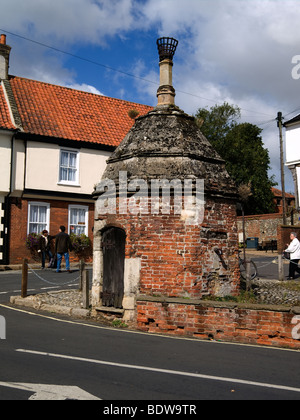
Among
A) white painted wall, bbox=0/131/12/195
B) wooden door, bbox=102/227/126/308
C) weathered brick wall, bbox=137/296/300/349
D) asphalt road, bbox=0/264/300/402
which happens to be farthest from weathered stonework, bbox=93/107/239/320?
white painted wall, bbox=0/131/12/195

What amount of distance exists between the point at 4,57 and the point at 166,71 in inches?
584

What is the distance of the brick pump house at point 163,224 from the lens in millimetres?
9000

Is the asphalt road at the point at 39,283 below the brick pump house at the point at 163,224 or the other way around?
below

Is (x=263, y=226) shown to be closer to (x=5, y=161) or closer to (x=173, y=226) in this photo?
(x=5, y=161)

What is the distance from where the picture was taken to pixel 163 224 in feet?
30.2

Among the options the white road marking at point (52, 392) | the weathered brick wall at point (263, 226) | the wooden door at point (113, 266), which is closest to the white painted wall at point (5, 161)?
the wooden door at point (113, 266)

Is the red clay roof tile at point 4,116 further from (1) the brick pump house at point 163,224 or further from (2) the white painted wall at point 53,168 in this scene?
(1) the brick pump house at point 163,224

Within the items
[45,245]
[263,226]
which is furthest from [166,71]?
[263,226]

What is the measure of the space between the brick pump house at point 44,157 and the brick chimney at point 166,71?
1166cm

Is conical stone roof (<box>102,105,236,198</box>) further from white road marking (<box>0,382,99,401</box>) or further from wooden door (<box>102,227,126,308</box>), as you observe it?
white road marking (<box>0,382,99,401</box>)

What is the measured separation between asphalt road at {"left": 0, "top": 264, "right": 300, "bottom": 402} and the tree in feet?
114

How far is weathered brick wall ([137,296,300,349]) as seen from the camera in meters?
7.75

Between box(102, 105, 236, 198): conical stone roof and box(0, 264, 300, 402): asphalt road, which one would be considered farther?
box(102, 105, 236, 198): conical stone roof
